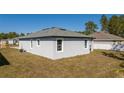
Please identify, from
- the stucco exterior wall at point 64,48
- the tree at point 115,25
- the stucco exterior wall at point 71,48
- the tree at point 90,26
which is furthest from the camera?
the tree at point 90,26

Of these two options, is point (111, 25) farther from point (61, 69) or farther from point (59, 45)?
point (61, 69)

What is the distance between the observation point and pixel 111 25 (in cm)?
5562

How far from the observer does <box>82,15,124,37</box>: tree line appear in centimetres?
5334

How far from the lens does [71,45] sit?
52.7ft

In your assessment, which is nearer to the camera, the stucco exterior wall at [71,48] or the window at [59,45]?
the window at [59,45]

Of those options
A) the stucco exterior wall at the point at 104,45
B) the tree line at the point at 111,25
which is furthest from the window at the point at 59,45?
the tree line at the point at 111,25

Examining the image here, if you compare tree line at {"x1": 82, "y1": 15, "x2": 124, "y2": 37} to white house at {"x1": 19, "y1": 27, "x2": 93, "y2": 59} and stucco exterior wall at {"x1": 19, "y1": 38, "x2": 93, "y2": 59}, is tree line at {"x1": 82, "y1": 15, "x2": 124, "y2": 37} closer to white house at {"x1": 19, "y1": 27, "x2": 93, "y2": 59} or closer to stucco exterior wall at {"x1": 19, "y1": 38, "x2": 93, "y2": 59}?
white house at {"x1": 19, "y1": 27, "x2": 93, "y2": 59}

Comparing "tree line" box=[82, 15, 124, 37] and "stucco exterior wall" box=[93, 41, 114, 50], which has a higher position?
"tree line" box=[82, 15, 124, 37]

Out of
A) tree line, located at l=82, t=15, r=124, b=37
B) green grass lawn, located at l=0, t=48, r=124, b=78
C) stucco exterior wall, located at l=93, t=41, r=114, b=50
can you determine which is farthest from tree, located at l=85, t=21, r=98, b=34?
green grass lawn, located at l=0, t=48, r=124, b=78

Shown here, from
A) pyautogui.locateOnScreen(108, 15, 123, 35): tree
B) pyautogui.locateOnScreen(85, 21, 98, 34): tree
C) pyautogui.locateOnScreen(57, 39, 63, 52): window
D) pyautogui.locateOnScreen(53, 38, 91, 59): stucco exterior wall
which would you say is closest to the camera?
pyautogui.locateOnScreen(57, 39, 63, 52): window

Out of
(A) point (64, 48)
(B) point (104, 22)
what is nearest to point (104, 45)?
(A) point (64, 48)

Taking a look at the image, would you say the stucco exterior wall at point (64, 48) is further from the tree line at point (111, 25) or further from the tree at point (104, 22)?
the tree at point (104, 22)

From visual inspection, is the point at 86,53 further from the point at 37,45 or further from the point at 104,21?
the point at 104,21

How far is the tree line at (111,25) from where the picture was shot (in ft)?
175
